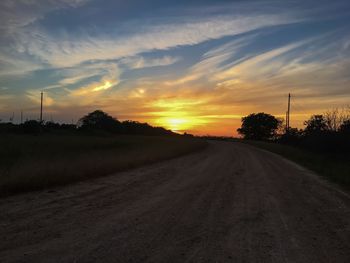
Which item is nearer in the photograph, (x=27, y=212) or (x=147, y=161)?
(x=27, y=212)

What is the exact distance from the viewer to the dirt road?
5992 millimetres

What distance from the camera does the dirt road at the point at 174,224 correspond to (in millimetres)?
5992

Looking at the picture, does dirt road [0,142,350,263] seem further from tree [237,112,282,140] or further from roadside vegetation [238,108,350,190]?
tree [237,112,282,140]

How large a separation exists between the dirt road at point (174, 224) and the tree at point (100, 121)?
94380 mm

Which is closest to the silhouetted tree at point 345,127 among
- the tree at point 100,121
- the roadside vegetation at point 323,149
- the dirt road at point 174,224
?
the roadside vegetation at point 323,149

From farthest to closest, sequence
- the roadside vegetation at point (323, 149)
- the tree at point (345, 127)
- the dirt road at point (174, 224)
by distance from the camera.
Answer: the tree at point (345, 127) → the roadside vegetation at point (323, 149) → the dirt road at point (174, 224)

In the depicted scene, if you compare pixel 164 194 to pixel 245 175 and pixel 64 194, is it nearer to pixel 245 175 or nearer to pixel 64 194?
pixel 64 194

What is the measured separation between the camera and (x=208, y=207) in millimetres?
9766

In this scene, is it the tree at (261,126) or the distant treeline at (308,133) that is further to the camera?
Answer: the tree at (261,126)

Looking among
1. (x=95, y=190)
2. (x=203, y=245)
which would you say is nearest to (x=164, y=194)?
(x=95, y=190)

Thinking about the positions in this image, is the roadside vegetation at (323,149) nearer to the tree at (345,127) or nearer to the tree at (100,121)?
the tree at (345,127)

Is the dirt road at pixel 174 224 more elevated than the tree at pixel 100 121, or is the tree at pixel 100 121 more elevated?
the tree at pixel 100 121

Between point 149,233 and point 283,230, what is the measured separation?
2.60 m

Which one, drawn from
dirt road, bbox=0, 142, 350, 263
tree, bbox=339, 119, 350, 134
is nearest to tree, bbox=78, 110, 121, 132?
tree, bbox=339, 119, 350, 134
